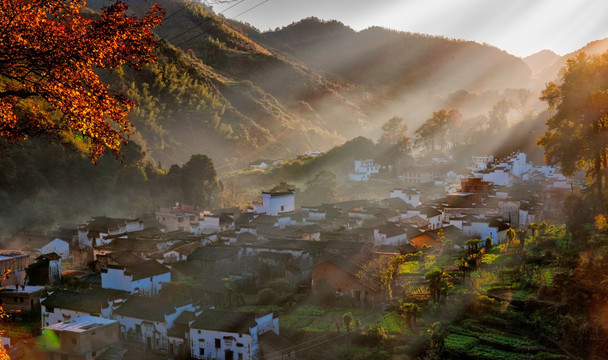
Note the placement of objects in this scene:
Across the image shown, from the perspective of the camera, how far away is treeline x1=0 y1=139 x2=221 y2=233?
3584 cm

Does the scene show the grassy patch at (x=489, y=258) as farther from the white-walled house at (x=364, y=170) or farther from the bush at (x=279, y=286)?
the white-walled house at (x=364, y=170)

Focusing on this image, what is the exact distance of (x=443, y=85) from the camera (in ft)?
437

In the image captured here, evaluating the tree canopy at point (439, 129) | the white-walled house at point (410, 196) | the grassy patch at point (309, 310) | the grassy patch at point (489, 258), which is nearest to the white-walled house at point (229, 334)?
the grassy patch at point (309, 310)

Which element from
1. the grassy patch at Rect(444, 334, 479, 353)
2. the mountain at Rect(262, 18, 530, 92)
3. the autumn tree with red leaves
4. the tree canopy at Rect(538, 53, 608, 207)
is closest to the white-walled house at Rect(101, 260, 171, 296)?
the grassy patch at Rect(444, 334, 479, 353)

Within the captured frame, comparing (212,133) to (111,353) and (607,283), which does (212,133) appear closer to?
(111,353)

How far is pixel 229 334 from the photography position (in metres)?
16.7

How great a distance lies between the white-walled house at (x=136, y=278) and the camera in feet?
72.4

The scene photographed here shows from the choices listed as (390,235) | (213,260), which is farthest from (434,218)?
(213,260)

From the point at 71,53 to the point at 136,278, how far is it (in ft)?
60.8

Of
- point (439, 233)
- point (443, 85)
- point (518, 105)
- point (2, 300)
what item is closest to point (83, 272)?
point (2, 300)

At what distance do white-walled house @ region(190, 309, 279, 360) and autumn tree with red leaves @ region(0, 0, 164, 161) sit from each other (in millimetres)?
12086

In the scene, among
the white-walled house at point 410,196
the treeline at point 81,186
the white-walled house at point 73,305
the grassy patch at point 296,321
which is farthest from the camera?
the white-walled house at point 410,196

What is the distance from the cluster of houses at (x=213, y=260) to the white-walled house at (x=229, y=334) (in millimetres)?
38

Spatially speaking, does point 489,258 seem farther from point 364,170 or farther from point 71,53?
point 364,170
